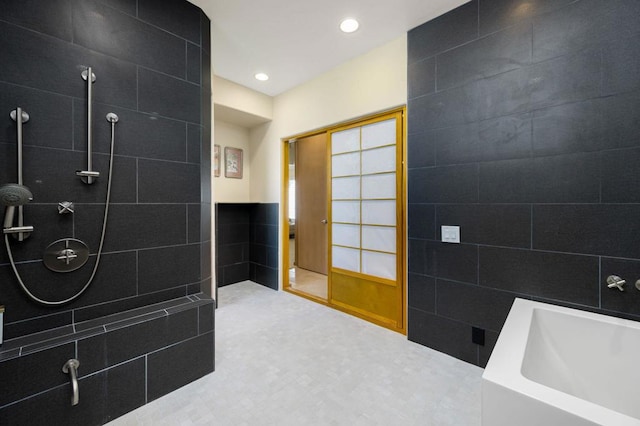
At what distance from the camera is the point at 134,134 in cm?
174

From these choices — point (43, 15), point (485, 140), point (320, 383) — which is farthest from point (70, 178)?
point (485, 140)

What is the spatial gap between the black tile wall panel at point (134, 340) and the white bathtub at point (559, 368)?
168cm

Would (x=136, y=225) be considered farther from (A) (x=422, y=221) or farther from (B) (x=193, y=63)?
(A) (x=422, y=221)

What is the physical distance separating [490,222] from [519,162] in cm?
44

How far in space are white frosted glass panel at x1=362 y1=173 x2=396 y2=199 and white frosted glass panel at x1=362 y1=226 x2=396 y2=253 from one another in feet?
1.09

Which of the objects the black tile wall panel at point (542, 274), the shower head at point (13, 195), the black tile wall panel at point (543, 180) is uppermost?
the black tile wall panel at point (543, 180)

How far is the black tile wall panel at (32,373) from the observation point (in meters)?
1.18

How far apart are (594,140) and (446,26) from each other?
1315 millimetres

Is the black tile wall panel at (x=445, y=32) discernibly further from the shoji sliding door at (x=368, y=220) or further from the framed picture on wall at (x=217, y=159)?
the framed picture on wall at (x=217, y=159)

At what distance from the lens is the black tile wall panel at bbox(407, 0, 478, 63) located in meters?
1.93

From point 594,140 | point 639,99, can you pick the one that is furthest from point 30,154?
point 639,99

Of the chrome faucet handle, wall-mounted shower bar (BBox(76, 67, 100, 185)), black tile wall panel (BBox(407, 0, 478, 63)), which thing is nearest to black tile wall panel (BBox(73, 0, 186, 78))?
wall-mounted shower bar (BBox(76, 67, 100, 185))

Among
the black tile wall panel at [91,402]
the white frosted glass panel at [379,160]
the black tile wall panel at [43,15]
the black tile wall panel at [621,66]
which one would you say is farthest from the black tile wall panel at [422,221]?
the black tile wall panel at [43,15]

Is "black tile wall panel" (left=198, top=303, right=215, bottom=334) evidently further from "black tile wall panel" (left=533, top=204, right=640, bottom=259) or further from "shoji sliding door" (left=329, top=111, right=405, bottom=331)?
"black tile wall panel" (left=533, top=204, right=640, bottom=259)
